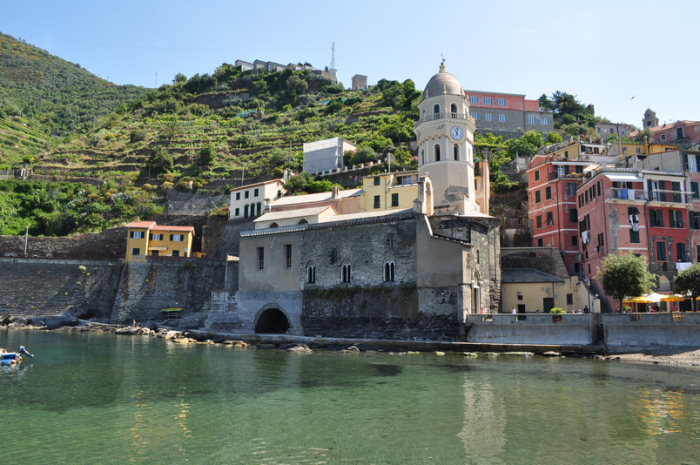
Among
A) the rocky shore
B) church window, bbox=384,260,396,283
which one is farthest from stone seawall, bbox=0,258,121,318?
church window, bbox=384,260,396,283

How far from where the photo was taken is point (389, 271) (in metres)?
32.0

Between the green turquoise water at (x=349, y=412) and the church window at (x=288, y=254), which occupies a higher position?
the church window at (x=288, y=254)

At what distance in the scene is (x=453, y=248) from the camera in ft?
97.9

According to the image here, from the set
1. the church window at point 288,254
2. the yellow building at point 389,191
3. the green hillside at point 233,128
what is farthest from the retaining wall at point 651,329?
the green hillside at point 233,128

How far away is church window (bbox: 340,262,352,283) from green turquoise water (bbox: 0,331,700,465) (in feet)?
32.0

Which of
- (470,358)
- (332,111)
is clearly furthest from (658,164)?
(332,111)

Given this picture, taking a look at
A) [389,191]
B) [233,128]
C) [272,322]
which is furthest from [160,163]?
[389,191]

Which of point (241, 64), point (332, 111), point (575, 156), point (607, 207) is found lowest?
point (607, 207)

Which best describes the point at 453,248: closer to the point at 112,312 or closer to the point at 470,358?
the point at 470,358

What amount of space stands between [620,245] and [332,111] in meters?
63.2

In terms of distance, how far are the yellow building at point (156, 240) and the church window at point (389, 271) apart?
2225cm

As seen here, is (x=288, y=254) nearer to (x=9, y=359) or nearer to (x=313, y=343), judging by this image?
(x=313, y=343)

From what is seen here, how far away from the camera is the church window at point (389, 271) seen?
31.9m

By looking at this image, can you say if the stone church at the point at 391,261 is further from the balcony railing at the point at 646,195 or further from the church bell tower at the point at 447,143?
the balcony railing at the point at 646,195
